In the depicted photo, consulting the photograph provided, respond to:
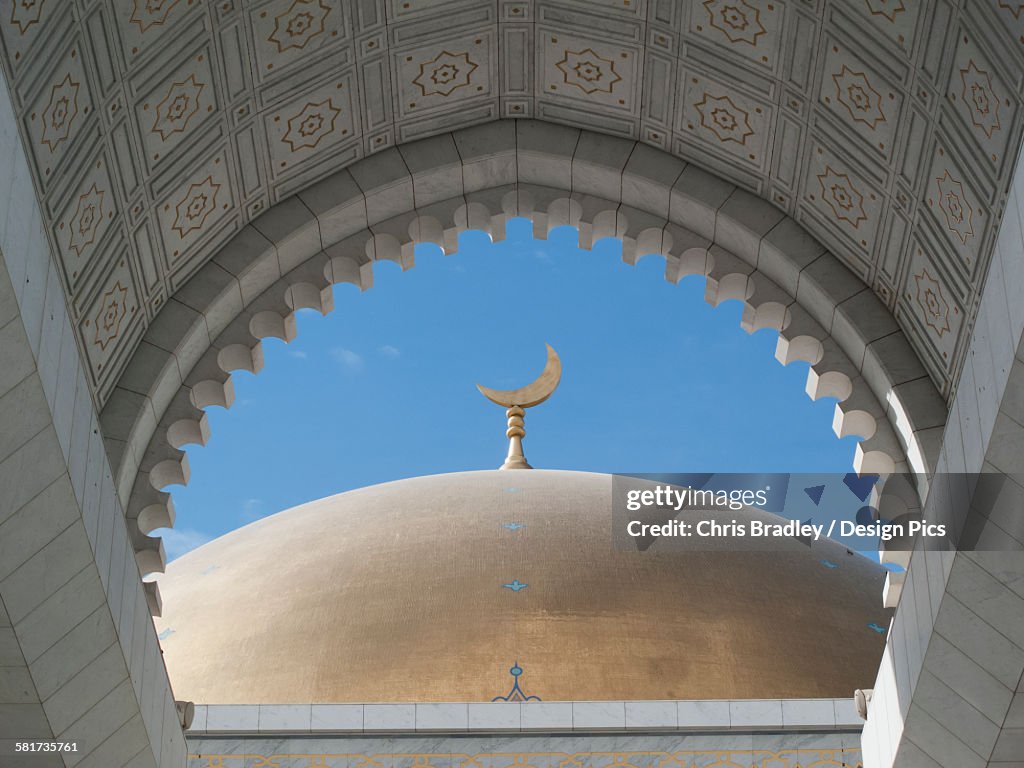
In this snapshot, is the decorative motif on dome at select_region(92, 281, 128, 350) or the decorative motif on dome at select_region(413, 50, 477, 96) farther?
the decorative motif on dome at select_region(413, 50, 477, 96)

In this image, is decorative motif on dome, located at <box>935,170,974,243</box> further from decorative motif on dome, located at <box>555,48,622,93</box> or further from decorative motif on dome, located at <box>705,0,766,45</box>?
decorative motif on dome, located at <box>555,48,622,93</box>

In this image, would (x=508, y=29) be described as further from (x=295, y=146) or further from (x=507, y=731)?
(x=507, y=731)

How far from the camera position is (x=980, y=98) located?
514 centimetres

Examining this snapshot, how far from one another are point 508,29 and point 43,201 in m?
2.61

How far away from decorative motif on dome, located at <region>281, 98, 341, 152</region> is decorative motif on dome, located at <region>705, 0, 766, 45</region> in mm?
1835

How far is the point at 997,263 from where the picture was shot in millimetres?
4727

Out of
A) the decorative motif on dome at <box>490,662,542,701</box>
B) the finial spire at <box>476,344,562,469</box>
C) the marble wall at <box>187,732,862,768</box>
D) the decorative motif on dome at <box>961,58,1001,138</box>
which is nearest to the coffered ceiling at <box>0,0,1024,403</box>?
the decorative motif on dome at <box>961,58,1001,138</box>

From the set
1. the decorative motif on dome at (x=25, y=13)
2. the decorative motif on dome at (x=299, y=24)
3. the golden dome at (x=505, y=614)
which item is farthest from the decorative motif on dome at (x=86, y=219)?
the golden dome at (x=505, y=614)

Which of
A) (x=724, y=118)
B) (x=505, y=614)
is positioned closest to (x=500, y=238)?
(x=724, y=118)

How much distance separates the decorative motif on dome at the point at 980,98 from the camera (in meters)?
5.05

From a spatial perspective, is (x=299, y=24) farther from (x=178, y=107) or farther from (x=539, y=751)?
(x=539, y=751)

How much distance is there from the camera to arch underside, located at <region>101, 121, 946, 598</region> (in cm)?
646

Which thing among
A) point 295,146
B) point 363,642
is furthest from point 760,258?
point 363,642

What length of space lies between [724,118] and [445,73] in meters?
1.37
